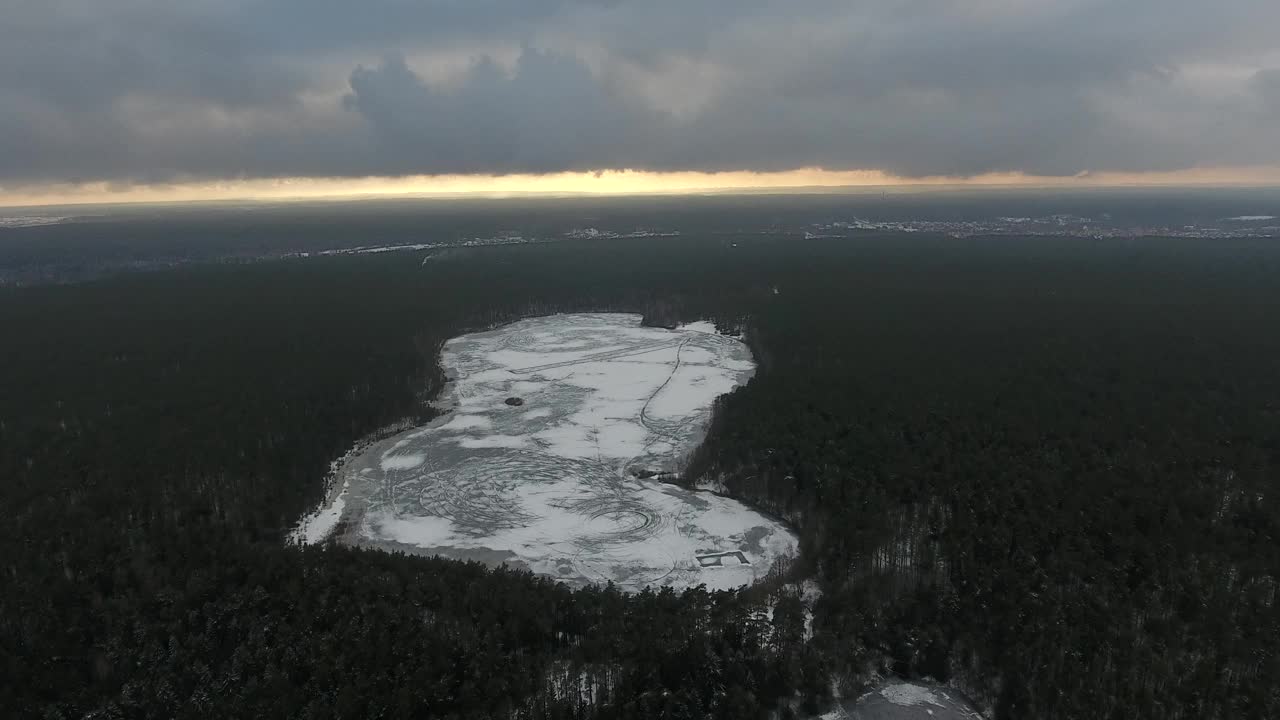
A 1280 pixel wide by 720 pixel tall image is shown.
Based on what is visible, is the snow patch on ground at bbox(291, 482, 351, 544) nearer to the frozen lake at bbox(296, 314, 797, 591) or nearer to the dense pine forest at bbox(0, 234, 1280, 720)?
the frozen lake at bbox(296, 314, 797, 591)

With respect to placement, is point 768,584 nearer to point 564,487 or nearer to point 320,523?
point 564,487

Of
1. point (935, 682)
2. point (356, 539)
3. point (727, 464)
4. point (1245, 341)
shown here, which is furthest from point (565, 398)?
point (1245, 341)

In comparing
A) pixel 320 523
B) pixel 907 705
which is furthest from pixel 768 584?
pixel 320 523

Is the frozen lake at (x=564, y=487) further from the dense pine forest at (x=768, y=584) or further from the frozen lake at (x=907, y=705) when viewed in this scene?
the frozen lake at (x=907, y=705)

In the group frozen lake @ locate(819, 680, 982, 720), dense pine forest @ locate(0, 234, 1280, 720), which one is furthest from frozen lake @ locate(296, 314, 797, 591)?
frozen lake @ locate(819, 680, 982, 720)

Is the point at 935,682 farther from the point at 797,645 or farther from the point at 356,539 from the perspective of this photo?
the point at 356,539

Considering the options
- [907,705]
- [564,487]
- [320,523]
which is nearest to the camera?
[907,705]
